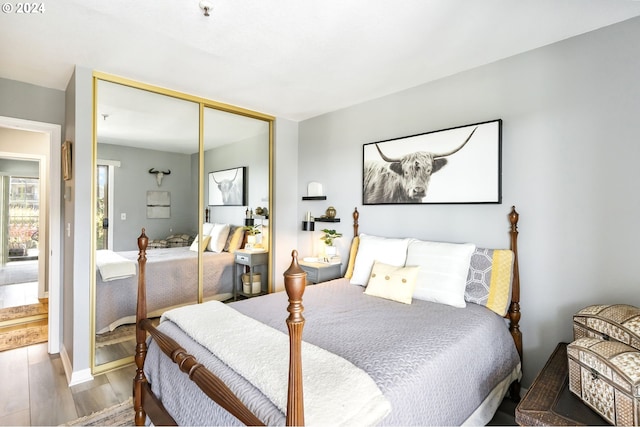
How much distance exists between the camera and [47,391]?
2383 mm

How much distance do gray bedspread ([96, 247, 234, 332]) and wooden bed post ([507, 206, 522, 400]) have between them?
107 inches

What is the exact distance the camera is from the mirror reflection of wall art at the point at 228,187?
3.38 m

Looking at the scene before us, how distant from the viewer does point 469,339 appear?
69.3 inches

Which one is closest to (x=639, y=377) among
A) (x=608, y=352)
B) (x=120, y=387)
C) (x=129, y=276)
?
(x=608, y=352)

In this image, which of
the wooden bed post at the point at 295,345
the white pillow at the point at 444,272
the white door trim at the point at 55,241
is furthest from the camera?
the white door trim at the point at 55,241

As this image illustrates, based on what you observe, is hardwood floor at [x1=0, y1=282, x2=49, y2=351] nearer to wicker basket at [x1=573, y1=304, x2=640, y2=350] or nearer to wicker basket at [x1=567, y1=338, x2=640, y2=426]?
wicker basket at [x1=567, y1=338, x2=640, y2=426]

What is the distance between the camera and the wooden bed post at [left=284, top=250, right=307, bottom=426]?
95cm

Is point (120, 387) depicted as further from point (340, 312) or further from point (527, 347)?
point (527, 347)

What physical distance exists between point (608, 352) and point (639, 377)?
0.55 feet

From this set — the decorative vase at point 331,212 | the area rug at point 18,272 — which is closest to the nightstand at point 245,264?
the decorative vase at point 331,212

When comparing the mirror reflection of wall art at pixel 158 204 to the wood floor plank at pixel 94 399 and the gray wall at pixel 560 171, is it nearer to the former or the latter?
the wood floor plank at pixel 94 399

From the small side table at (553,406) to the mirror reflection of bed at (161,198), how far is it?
2.87 m

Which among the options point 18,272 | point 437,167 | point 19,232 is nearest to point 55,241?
point 437,167

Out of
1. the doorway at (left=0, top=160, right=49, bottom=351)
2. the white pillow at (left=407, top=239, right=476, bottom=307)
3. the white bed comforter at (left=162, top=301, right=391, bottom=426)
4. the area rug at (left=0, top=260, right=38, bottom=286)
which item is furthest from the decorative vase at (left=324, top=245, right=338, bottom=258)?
the area rug at (left=0, top=260, right=38, bottom=286)
